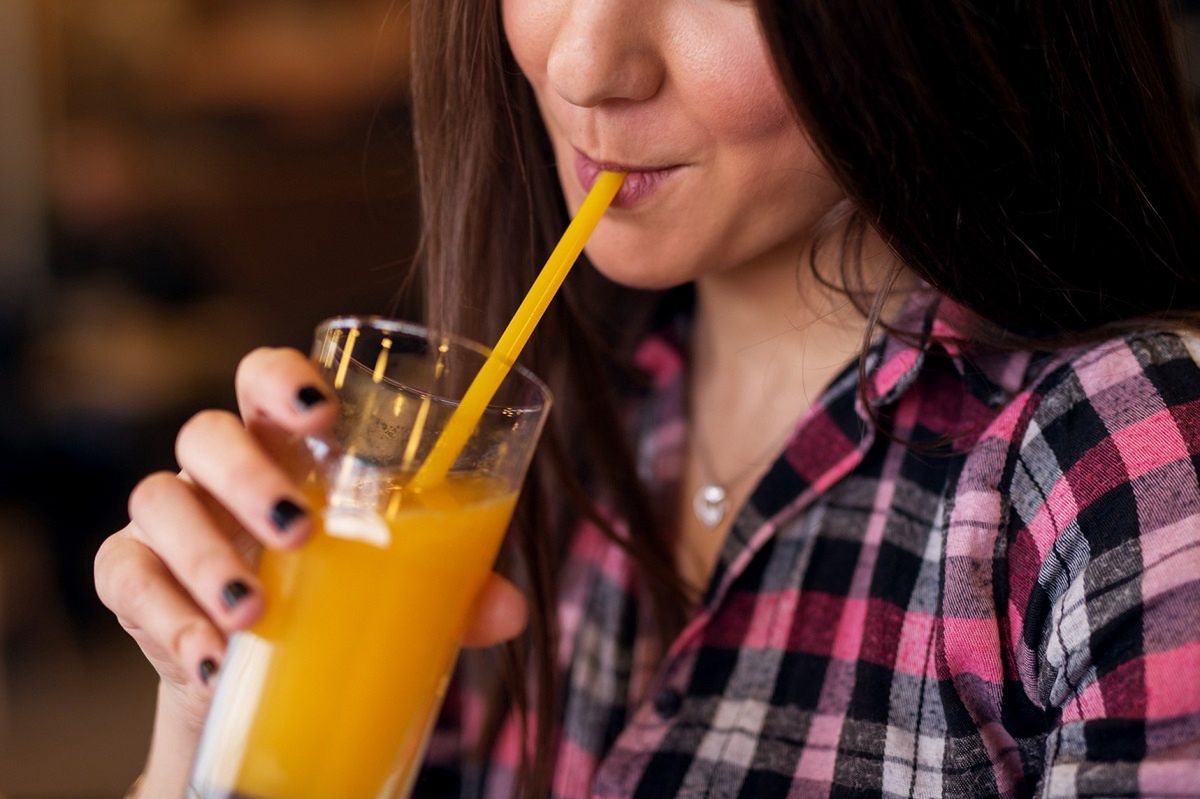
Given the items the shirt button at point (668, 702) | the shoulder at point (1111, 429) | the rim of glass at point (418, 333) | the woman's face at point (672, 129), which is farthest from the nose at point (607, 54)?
the shirt button at point (668, 702)

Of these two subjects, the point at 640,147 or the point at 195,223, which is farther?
the point at 195,223

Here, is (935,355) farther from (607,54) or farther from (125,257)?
(125,257)

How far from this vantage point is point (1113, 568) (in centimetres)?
87

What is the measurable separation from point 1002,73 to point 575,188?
1.35 feet

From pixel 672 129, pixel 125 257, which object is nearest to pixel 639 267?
pixel 672 129

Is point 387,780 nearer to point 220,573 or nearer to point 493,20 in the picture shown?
point 220,573

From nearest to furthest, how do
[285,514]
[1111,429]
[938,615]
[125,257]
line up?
[285,514], [1111,429], [938,615], [125,257]

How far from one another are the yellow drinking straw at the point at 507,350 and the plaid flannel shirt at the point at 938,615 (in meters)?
0.32

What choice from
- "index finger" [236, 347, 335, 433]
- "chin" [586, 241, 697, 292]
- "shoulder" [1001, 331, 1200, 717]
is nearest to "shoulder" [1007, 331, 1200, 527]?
"shoulder" [1001, 331, 1200, 717]

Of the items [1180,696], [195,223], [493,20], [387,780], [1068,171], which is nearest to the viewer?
[1180,696]

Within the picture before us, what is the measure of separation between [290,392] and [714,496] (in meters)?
0.64

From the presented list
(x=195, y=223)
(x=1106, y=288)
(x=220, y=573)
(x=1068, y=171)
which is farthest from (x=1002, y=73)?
(x=195, y=223)

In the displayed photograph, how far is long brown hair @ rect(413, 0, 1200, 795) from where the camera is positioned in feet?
3.06

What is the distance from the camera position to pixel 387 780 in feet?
2.98
